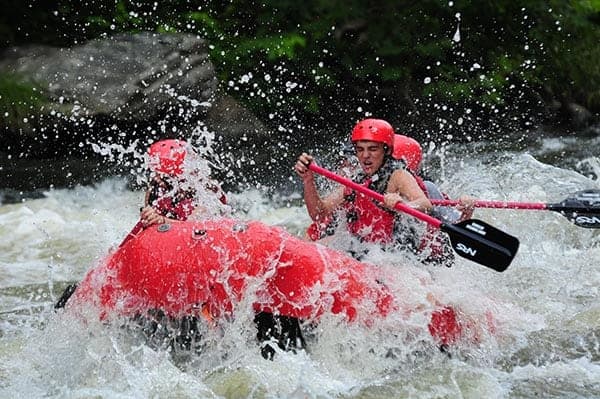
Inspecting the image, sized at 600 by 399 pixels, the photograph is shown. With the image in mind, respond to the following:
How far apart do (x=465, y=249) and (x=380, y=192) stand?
734 millimetres

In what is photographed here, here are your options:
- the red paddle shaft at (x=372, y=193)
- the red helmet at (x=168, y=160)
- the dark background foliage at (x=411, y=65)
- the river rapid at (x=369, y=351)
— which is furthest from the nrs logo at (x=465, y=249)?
the dark background foliage at (x=411, y=65)

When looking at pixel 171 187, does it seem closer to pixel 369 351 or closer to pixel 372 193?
pixel 372 193

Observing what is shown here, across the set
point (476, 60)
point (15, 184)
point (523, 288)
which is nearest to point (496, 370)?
point (523, 288)

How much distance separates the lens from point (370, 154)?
5.12 meters

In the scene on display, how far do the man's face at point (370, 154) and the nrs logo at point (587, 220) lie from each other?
54.1 inches

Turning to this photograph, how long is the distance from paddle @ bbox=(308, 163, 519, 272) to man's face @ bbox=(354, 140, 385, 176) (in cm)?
50

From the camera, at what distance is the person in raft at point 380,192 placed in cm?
507

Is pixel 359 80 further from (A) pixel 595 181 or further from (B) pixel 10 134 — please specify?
(B) pixel 10 134

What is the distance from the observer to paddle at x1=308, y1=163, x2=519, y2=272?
4516 millimetres

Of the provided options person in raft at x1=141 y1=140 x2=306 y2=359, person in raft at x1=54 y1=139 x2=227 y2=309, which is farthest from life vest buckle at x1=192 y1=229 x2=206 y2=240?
person in raft at x1=54 y1=139 x2=227 y2=309

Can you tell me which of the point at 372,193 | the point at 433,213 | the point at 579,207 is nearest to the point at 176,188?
the point at 372,193

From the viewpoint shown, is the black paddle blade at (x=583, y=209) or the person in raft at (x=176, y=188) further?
the black paddle blade at (x=583, y=209)

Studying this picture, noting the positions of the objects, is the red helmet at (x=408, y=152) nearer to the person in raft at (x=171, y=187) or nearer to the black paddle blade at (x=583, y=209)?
the black paddle blade at (x=583, y=209)

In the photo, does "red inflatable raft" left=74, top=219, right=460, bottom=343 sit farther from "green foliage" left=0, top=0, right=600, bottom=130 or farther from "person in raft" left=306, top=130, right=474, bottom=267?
"green foliage" left=0, top=0, right=600, bottom=130
